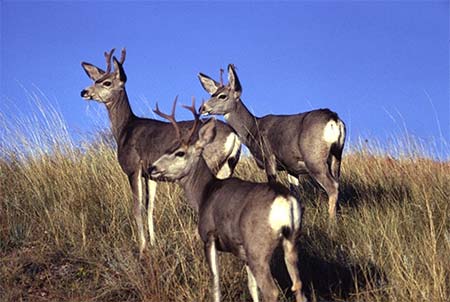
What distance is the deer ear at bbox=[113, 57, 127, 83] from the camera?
9258mm

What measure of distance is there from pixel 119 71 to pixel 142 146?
1316mm

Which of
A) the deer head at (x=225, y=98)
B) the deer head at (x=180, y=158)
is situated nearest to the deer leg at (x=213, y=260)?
the deer head at (x=180, y=158)

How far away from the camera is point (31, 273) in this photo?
7293mm

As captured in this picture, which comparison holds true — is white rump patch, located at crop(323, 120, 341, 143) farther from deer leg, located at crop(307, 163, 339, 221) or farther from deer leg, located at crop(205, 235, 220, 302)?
deer leg, located at crop(205, 235, 220, 302)

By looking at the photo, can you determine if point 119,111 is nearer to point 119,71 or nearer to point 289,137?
point 119,71

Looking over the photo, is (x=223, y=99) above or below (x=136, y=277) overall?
above

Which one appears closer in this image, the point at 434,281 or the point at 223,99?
the point at 434,281

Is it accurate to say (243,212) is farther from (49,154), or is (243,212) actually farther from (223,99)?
(49,154)

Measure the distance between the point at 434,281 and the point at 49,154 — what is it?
7.24 meters

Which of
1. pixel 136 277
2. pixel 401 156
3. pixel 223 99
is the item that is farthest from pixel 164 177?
pixel 401 156

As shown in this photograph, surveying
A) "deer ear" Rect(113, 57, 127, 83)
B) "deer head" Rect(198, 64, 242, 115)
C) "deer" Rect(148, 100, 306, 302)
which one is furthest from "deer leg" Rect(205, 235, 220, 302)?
"deer head" Rect(198, 64, 242, 115)

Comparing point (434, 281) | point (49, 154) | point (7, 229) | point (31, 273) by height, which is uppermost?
point (49, 154)

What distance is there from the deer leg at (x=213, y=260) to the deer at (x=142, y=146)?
6.24ft

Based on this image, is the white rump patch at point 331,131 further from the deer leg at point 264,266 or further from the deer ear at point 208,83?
the deer leg at point 264,266
